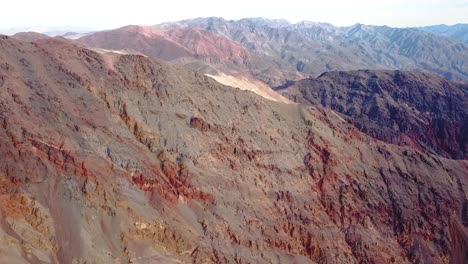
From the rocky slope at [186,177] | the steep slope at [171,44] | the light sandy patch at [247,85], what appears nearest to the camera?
the rocky slope at [186,177]

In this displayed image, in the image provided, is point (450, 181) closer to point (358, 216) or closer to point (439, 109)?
point (358, 216)

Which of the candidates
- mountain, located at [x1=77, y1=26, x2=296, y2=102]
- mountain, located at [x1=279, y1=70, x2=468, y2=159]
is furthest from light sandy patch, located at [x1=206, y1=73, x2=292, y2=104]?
mountain, located at [x1=77, y1=26, x2=296, y2=102]

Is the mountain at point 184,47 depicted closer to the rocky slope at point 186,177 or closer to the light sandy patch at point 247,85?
the light sandy patch at point 247,85

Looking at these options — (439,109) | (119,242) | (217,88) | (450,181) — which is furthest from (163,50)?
(119,242)

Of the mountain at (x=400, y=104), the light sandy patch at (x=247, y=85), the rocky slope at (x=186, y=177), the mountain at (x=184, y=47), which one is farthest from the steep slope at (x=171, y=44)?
the rocky slope at (x=186, y=177)

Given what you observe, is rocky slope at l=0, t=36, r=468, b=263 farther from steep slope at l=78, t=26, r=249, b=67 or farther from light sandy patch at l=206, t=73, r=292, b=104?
steep slope at l=78, t=26, r=249, b=67
